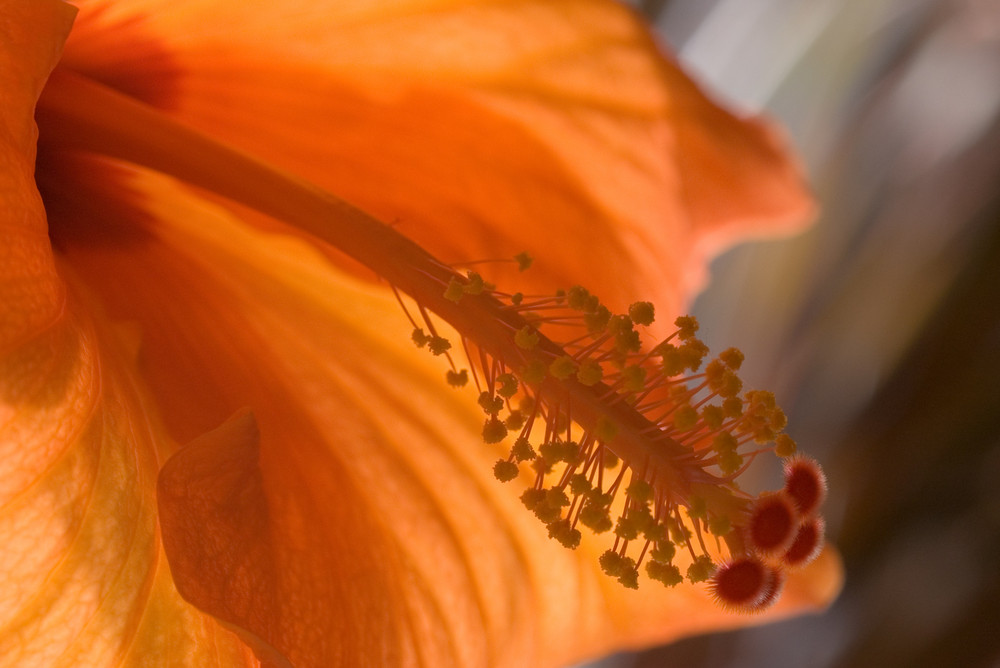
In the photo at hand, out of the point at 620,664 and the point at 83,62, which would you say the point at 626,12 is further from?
the point at 620,664

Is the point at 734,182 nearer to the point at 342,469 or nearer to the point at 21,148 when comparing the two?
the point at 342,469

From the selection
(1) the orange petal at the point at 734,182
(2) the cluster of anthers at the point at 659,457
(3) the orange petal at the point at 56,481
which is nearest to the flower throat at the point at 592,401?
(2) the cluster of anthers at the point at 659,457

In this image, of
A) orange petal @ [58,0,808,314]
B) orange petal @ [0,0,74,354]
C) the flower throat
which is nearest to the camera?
orange petal @ [0,0,74,354]

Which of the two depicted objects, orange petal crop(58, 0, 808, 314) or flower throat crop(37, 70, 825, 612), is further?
orange petal crop(58, 0, 808, 314)

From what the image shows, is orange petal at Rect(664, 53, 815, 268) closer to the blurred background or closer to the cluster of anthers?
the blurred background

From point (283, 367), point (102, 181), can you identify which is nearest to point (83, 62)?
point (102, 181)

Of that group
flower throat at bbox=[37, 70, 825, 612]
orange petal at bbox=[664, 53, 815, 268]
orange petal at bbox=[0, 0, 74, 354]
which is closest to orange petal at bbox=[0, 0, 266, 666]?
orange petal at bbox=[0, 0, 74, 354]

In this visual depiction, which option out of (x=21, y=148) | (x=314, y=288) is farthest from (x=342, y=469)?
(x=21, y=148)
